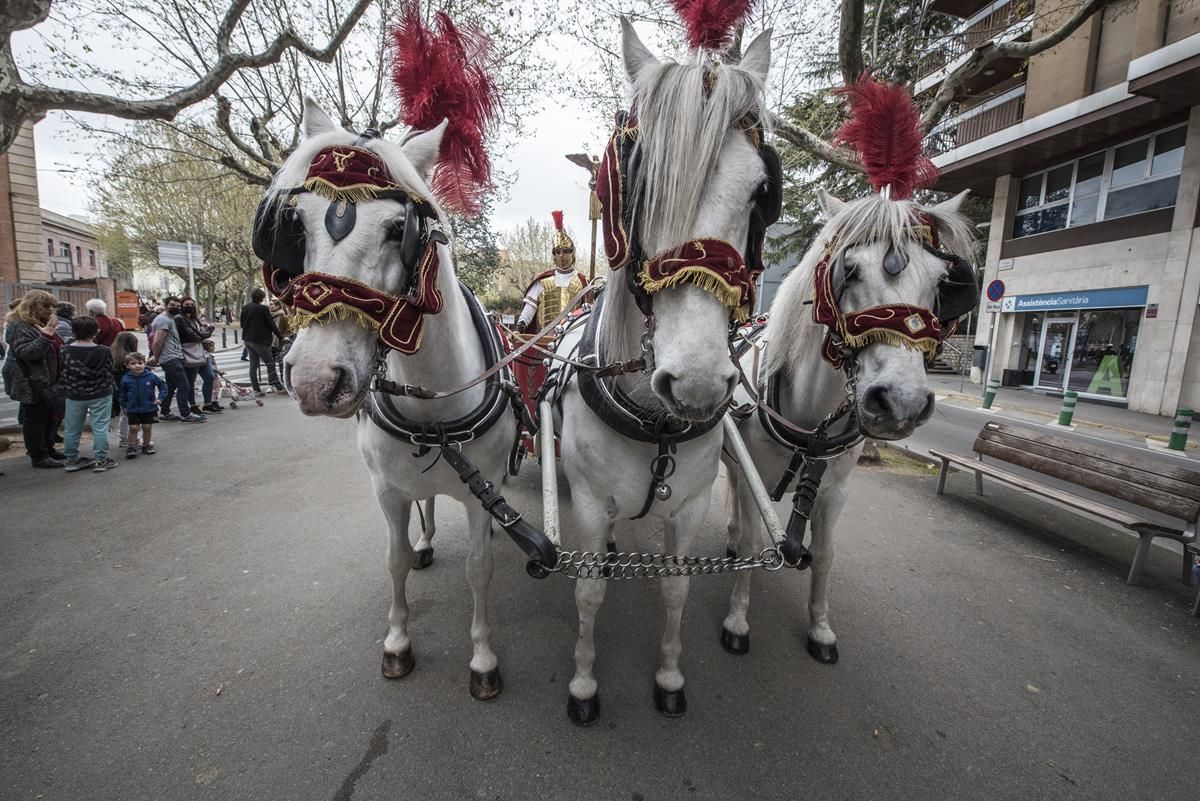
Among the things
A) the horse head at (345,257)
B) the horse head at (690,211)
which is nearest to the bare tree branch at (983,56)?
the horse head at (690,211)

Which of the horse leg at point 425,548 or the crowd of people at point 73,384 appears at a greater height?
the crowd of people at point 73,384

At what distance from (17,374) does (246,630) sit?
15.8ft

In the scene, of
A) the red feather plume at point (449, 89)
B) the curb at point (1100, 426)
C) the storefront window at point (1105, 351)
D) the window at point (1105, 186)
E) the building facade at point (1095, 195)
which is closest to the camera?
the red feather plume at point (449, 89)

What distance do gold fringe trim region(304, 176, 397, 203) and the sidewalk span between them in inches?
332

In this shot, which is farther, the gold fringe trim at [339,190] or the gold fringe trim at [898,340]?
the gold fringe trim at [898,340]

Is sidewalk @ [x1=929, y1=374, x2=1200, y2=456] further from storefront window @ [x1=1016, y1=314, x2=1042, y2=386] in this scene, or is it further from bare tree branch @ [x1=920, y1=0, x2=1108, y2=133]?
bare tree branch @ [x1=920, y1=0, x2=1108, y2=133]

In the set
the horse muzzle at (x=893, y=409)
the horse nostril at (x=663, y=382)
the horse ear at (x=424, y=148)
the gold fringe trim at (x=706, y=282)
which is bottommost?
the horse muzzle at (x=893, y=409)

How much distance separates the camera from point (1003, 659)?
2.65 meters

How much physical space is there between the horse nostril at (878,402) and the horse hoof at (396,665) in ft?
8.34

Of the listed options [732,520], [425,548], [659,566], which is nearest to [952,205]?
[659,566]

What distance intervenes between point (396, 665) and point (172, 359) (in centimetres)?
765

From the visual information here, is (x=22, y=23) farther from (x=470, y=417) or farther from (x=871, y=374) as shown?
(x=871, y=374)

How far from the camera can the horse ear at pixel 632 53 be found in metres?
1.50

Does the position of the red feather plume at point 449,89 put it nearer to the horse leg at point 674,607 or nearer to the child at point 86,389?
the horse leg at point 674,607
